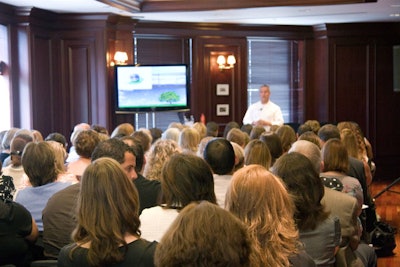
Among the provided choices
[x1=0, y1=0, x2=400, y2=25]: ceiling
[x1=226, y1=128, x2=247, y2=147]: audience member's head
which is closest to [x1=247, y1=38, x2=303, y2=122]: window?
[x1=0, y1=0, x2=400, y2=25]: ceiling

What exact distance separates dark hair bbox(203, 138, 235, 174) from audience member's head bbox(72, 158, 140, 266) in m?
1.85

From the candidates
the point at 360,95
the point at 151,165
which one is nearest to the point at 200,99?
the point at 360,95

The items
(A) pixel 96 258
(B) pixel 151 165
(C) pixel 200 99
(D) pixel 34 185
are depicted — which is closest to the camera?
(A) pixel 96 258

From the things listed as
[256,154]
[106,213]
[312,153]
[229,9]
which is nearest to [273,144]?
[256,154]

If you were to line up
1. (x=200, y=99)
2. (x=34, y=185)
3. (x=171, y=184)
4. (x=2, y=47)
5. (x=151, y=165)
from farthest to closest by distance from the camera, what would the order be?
(x=200, y=99) → (x=2, y=47) → (x=151, y=165) → (x=34, y=185) → (x=171, y=184)

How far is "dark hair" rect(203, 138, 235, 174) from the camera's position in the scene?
14.5ft

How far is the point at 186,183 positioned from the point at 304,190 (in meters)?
0.53

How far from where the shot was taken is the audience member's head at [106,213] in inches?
96.7

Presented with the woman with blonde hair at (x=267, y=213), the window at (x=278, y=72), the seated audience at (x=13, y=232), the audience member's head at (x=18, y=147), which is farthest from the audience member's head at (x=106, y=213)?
the window at (x=278, y=72)

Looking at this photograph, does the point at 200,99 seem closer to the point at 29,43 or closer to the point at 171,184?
the point at 29,43

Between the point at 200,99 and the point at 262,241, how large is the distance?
34.0ft

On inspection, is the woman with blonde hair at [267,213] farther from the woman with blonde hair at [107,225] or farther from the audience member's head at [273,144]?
the audience member's head at [273,144]

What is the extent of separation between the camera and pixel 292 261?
2562 mm

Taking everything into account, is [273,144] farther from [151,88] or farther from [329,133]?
[151,88]
